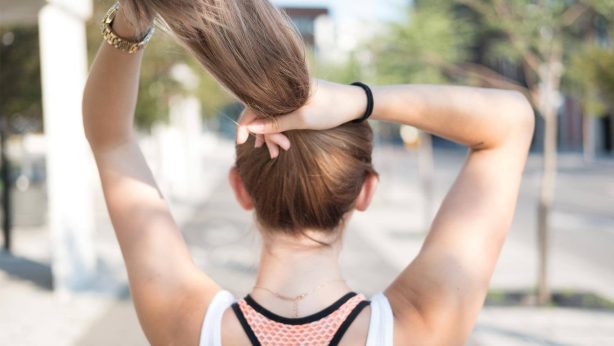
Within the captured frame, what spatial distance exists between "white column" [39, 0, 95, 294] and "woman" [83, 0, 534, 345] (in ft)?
24.4

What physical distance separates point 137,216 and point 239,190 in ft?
0.64

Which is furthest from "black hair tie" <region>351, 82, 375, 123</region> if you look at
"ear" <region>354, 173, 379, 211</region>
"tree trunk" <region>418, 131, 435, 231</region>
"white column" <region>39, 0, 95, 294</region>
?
"tree trunk" <region>418, 131, 435, 231</region>

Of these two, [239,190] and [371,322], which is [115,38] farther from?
[371,322]

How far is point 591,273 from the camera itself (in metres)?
9.51

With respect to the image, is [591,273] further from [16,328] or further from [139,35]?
[139,35]

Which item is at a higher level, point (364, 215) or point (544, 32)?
point (544, 32)

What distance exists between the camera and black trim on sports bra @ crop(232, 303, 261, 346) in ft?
4.19

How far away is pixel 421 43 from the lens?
1089 cm

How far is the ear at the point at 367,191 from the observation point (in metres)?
1.46

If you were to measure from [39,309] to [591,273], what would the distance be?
6.37m

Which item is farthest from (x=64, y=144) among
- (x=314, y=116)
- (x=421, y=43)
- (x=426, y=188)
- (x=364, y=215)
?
(x=364, y=215)

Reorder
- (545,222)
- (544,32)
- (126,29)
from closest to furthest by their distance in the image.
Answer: (126,29) < (545,222) < (544,32)

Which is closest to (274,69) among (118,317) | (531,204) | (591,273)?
(118,317)

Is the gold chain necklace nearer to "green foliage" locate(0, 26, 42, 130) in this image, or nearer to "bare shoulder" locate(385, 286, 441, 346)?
"bare shoulder" locate(385, 286, 441, 346)
